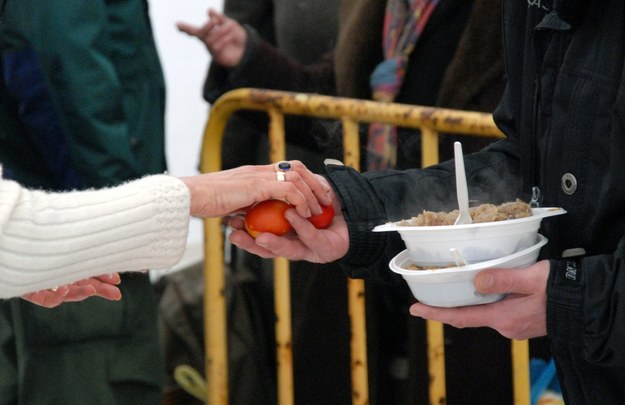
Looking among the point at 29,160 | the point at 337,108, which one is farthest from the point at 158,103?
the point at 337,108

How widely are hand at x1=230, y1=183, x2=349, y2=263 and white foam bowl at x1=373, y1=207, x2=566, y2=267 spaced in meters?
0.33

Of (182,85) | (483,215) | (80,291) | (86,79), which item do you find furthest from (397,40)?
(182,85)

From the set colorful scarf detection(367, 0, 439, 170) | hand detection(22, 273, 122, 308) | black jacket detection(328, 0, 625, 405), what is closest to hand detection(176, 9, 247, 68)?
colorful scarf detection(367, 0, 439, 170)

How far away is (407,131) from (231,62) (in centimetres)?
76

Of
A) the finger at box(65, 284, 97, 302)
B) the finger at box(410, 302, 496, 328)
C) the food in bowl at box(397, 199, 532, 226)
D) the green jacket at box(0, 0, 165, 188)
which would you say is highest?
the green jacket at box(0, 0, 165, 188)

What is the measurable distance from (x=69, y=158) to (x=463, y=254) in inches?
57.9

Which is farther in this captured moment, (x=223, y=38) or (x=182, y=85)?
(x=182, y=85)

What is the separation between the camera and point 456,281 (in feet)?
5.25

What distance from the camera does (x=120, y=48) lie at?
2928 mm

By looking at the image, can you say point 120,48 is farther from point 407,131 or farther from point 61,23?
point 407,131

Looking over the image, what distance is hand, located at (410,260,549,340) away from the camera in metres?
1.58

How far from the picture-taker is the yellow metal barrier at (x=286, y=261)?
97.5 inches

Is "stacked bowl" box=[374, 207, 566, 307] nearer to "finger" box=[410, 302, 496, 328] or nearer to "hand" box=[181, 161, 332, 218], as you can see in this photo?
"finger" box=[410, 302, 496, 328]

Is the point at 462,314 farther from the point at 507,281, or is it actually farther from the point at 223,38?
the point at 223,38
